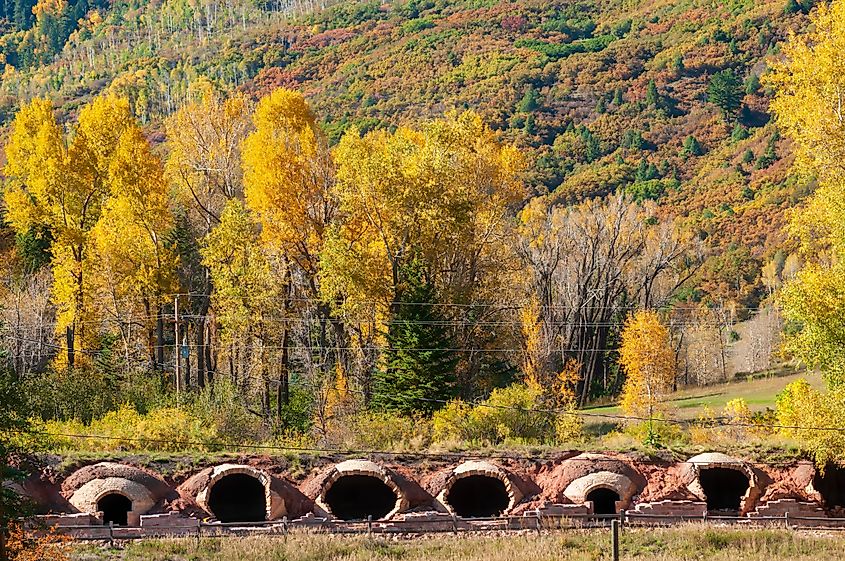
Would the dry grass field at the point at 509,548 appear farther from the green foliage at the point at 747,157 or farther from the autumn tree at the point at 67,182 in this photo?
the green foliage at the point at 747,157

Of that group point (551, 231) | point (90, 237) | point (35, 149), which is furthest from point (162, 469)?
point (551, 231)

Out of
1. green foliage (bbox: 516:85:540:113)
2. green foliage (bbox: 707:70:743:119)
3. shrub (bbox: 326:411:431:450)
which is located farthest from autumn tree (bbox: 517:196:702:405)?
green foliage (bbox: 516:85:540:113)

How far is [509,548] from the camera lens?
80.9 ft

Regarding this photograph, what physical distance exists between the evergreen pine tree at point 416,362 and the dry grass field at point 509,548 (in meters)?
11.8

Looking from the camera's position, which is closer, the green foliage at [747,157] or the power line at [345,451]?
the power line at [345,451]

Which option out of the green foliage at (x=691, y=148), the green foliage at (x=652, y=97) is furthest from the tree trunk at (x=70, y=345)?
the green foliage at (x=652, y=97)

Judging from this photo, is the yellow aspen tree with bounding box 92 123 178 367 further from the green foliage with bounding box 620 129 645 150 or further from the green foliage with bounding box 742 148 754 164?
the green foliage with bounding box 620 129 645 150

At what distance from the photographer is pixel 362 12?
194m

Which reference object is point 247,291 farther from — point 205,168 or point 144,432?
point 205,168

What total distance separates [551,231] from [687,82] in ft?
283

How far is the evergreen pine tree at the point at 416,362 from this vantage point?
3834cm

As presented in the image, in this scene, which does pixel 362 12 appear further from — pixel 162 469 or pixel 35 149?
pixel 162 469

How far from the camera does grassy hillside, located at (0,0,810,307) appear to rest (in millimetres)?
111000

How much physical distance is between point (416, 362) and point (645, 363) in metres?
16.5
